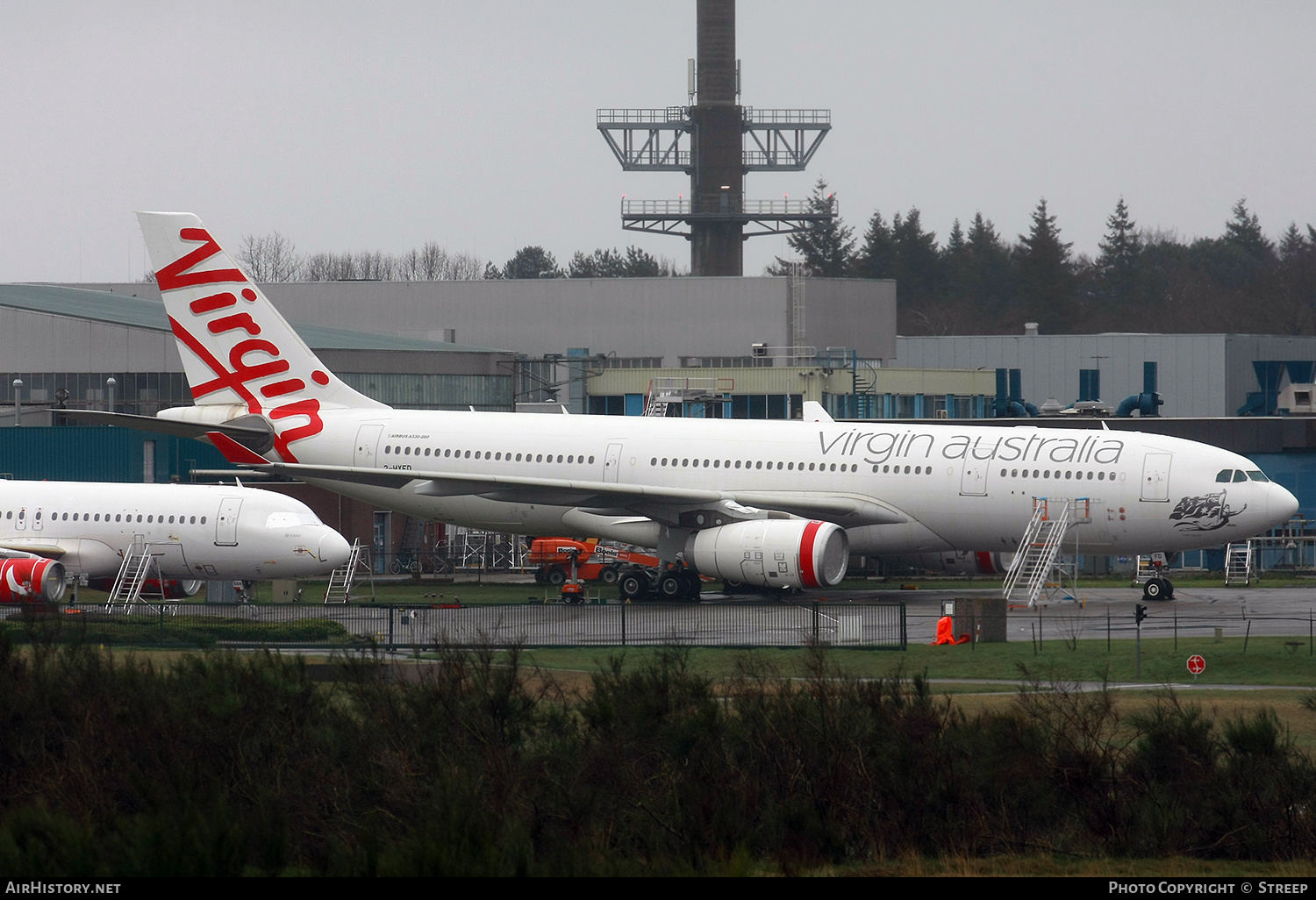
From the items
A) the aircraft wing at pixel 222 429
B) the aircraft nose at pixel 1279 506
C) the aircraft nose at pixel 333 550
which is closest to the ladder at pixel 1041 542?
the aircraft nose at pixel 1279 506

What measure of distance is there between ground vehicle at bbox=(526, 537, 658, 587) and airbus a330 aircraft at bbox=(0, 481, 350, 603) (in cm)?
836

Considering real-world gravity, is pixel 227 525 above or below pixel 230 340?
below

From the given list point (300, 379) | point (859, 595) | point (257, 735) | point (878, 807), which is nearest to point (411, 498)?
point (300, 379)

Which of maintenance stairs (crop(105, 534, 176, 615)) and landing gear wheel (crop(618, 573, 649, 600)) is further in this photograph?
maintenance stairs (crop(105, 534, 176, 615))

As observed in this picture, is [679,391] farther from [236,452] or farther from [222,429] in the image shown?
[222,429]

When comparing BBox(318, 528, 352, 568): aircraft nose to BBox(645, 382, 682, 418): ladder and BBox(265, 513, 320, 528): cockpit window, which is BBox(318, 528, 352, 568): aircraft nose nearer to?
BBox(265, 513, 320, 528): cockpit window

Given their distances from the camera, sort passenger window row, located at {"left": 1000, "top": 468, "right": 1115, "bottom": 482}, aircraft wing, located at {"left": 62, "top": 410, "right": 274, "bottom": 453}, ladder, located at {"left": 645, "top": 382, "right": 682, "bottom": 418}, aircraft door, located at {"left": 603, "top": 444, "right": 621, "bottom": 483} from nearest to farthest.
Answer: passenger window row, located at {"left": 1000, "top": 468, "right": 1115, "bottom": 482}, aircraft door, located at {"left": 603, "top": 444, "right": 621, "bottom": 483}, aircraft wing, located at {"left": 62, "top": 410, "right": 274, "bottom": 453}, ladder, located at {"left": 645, "top": 382, "right": 682, "bottom": 418}

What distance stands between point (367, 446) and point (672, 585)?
1006 cm

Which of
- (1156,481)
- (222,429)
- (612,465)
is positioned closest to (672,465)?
(612,465)

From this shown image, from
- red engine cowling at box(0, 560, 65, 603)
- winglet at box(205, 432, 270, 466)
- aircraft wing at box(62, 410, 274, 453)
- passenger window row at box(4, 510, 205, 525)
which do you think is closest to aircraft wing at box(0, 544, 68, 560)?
passenger window row at box(4, 510, 205, 525)

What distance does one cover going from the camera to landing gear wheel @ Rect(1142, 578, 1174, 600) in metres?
40.0

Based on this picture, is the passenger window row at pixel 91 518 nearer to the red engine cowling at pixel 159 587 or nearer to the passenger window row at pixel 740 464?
the red engine cowling at pixel 159 587

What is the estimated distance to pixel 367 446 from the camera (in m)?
45.2

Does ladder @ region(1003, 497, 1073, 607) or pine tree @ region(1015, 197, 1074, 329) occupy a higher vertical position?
pine tree @ region(1015, 197, 1074, 329)
